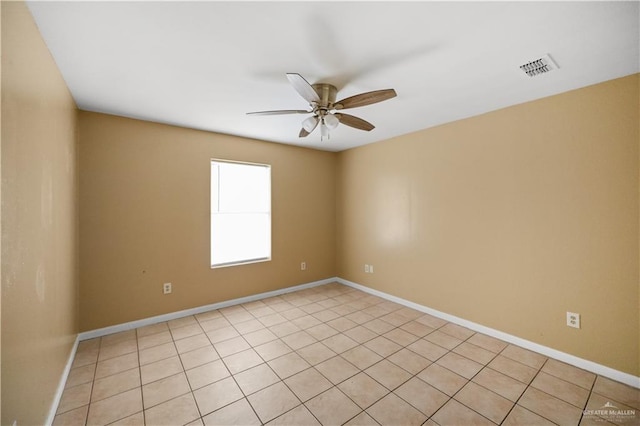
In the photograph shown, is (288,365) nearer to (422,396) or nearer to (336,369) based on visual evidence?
(336,369)

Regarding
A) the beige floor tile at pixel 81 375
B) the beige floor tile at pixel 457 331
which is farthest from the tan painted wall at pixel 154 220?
the beige floor tile at pixel 457 331

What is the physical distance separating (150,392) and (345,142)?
375 centimetres

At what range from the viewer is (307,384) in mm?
2051

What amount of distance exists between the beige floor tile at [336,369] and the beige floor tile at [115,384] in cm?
149

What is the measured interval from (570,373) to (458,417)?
1271 millimetres

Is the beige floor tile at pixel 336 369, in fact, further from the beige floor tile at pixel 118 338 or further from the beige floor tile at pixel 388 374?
the beige floor tile at pixel 118 338

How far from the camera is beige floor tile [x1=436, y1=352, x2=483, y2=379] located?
2.20 m

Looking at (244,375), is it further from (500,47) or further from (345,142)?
(345,142)

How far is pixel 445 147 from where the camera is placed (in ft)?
10.6

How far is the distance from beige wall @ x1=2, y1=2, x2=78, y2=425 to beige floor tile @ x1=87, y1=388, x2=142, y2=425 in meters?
0.26

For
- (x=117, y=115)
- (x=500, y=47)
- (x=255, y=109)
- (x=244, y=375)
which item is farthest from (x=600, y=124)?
(x=117, y=115)

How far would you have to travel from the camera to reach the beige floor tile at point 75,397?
1.83m

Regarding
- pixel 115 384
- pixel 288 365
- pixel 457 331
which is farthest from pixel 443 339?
pixel 115 384

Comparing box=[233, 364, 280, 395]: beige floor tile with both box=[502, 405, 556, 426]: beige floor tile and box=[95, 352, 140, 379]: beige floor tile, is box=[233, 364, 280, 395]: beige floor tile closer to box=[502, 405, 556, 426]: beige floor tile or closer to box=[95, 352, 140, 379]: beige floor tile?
box=[95, 352, 140, 379]: beige floor tile
